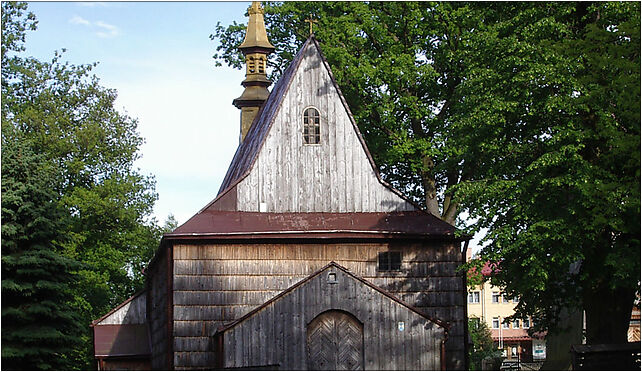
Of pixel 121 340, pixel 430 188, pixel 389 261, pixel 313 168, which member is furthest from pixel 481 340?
pixel 313 168

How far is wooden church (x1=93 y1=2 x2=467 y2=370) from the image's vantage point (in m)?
26.4

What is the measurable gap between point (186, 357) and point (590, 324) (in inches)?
408

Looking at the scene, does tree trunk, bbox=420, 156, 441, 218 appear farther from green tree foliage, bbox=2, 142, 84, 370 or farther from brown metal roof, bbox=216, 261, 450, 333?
green tree foliage, bbox=2, 142, 84, 370

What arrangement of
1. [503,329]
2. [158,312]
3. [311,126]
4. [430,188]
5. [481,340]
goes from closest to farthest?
[311,126], [158,312], [430,188], [481,340], [503,329]

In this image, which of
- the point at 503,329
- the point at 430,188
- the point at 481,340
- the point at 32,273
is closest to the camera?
the point at 32,273

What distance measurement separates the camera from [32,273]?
2975 cm

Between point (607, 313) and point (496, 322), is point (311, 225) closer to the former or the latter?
point (607, 313)

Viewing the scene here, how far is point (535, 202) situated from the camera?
26219 mm

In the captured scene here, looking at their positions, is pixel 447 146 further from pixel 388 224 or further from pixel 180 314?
pixel 180 314

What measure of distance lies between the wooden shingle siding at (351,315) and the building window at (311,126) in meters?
4.96

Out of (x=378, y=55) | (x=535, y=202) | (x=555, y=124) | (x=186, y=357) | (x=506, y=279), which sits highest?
(x=378, y=55)

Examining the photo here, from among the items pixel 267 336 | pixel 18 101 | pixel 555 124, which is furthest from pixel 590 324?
pixel 18 101

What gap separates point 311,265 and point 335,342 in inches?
107

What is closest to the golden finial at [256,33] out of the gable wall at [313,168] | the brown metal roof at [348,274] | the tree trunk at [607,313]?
the gable wall at [313,168]
